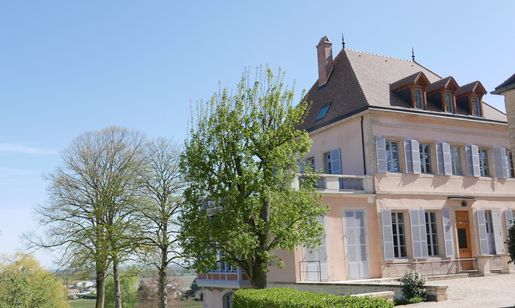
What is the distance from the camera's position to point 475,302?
13516mm

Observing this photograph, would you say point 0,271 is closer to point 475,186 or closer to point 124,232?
point 124,232

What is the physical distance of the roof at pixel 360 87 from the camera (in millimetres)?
22844

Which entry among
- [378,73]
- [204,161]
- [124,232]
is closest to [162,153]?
[124,232]

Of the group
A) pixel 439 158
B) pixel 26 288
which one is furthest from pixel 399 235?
pixel 26 288

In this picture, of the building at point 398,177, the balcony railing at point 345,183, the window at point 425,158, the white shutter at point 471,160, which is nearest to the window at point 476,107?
the building at point 398,177

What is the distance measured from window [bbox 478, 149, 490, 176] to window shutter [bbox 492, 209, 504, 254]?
6.23ft

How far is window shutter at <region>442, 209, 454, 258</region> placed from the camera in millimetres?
22652

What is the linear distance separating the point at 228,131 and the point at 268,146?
1.28 meters

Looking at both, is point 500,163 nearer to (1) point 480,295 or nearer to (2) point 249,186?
(1) point 480,295

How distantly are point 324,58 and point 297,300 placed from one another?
1861cm

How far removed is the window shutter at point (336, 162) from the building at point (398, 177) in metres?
0.05

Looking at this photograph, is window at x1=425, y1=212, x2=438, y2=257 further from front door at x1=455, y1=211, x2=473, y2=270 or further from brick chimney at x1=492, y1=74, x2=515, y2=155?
brick chimney at x1=492, y1=74, x2=515, y2=155

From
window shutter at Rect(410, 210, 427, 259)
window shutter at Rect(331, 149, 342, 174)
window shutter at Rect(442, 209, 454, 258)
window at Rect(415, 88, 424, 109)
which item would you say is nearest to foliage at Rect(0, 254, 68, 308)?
window shutter at Rect(331, 149, 342, 174)

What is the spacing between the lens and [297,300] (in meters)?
10.2
